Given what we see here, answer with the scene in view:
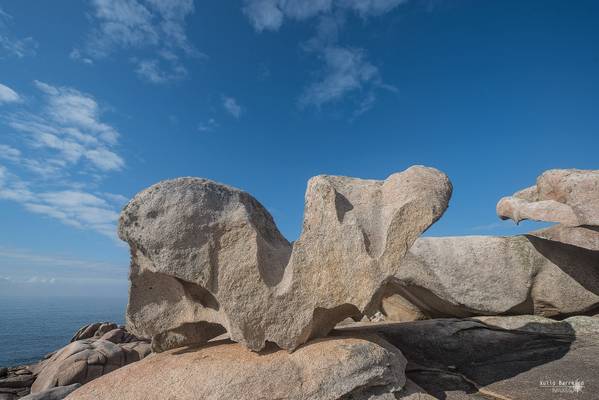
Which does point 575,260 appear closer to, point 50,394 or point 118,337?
point 50,394

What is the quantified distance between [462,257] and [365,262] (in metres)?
4.77

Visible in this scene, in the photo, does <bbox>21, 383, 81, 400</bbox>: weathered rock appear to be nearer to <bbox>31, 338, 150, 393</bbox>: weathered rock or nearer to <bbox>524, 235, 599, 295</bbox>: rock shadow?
<bbox>31, 338, 150, 393</bbox>: weathered rock

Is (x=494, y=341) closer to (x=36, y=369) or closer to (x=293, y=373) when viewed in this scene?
(x=293, y=373)

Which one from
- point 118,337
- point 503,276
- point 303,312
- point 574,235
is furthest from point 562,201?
point 118,337

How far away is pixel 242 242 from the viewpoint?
5723mm

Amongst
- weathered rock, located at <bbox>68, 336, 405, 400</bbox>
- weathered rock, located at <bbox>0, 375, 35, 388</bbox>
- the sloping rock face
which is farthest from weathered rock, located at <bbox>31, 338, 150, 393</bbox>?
the sloping rock face

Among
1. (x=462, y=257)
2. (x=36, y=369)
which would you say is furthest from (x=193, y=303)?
(x=36, y=369)

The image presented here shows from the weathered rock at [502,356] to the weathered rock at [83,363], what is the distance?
30.3 ft

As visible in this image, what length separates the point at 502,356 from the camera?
22.1 ft

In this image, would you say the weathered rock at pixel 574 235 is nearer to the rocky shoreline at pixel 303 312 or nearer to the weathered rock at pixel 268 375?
the rocky shoreline at pixel 303 312

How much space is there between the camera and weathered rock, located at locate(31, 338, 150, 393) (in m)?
10.8

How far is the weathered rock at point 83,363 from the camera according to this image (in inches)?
424

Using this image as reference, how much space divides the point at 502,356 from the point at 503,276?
2511 mm

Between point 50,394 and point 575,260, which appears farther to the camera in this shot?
point 575,260
